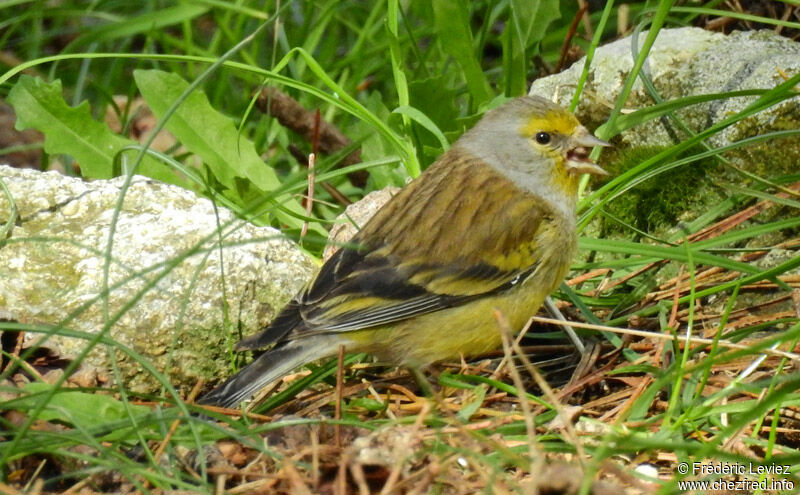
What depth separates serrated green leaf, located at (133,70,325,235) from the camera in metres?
4.75

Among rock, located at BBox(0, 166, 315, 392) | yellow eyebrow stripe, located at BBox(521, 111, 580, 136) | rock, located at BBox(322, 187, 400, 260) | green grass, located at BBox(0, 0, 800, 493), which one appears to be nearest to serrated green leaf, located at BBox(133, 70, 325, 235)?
green grass, located at BBox(0, 0, 800, 493)

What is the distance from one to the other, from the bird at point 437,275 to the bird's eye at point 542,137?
36mm

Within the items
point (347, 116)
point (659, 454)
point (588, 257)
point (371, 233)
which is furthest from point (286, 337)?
point (347, 116)

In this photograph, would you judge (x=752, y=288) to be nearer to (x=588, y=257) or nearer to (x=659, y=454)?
(x=588, y=257)

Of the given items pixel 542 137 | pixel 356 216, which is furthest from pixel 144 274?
pixel 542 137

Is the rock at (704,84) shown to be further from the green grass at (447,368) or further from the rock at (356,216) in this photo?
the rock at (356,216)

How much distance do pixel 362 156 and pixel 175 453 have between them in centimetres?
240

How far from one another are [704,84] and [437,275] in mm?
1593

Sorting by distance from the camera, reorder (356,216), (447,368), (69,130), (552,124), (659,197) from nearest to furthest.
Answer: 1. (552,124)
2. (447,368)
3. (659,197)
4. (356,216)
5. (69,130)

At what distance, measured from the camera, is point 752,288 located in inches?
158

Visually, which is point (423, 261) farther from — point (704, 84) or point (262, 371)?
point (704, 84)

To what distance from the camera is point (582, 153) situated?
4098 millimetres

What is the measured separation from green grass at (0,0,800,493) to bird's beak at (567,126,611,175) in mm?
114

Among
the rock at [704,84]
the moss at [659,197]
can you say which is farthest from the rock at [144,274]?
the rock at [704,84]
